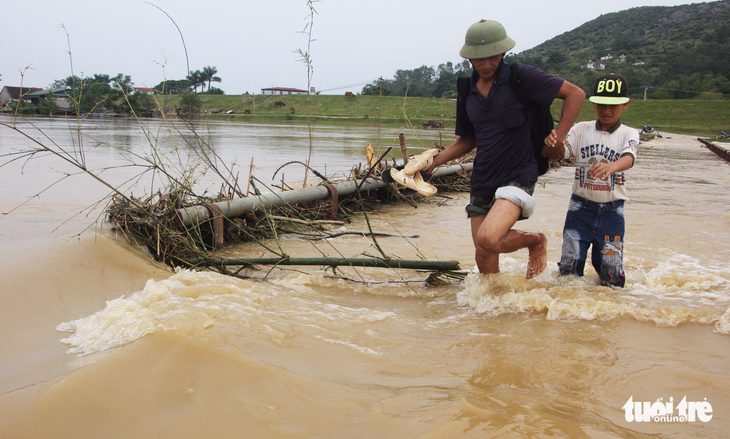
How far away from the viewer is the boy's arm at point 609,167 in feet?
9.78

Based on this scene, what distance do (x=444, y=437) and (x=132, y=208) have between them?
346cm

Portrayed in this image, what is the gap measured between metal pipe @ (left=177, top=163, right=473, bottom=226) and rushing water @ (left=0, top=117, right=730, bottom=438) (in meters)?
0.60

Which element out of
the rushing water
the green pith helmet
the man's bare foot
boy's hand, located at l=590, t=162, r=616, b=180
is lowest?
the rushing water

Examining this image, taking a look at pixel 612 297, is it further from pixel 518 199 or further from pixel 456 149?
pixel 456 149

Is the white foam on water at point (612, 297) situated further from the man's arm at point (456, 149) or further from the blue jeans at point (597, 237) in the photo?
the man's arm at point (456, 149)

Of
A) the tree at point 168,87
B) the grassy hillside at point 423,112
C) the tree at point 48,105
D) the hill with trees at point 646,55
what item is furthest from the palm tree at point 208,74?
the tree at point 168,87

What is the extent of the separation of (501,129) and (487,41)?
0.55m

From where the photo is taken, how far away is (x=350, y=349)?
256 cm

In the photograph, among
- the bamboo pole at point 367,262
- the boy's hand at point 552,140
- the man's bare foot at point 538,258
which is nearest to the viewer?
the boy's hand at point 552,140

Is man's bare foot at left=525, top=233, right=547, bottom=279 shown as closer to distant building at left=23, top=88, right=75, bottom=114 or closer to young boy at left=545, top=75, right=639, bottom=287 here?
young boy at left=545, top=75, right=639, bottom=287

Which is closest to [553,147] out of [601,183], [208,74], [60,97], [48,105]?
[601,183]

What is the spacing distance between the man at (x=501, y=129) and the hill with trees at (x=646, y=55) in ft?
110

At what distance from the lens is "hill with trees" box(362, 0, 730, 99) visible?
71.9 metres

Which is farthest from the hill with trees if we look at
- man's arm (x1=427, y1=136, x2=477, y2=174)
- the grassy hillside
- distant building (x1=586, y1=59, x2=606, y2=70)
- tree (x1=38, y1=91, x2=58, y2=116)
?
man's arm (x1=427, y1=136, x2=477, y2=174)
